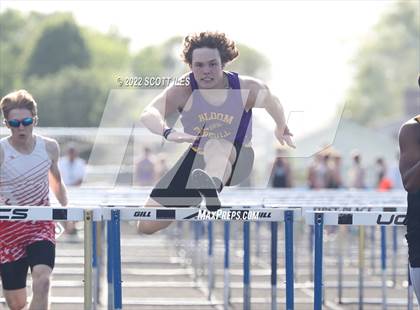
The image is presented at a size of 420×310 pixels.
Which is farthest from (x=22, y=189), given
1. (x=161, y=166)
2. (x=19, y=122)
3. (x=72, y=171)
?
(x=161, y=166)

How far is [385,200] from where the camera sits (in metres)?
13.6

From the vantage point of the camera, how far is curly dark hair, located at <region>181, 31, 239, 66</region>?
929 cm

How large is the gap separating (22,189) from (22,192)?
2 centimetres

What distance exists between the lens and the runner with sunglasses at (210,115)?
30.1 ft

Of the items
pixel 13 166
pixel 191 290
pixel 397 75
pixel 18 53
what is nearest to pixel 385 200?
pixel 191 290

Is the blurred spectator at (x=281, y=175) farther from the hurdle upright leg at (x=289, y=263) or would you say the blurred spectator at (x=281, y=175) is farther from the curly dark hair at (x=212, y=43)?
the hurdle upright leg at (x=289, y=263)

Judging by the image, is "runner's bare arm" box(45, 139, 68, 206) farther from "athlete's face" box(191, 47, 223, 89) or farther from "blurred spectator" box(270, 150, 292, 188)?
"blurred spectator" box(270, 150, 292, 188)

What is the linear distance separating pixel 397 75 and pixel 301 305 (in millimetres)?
77289

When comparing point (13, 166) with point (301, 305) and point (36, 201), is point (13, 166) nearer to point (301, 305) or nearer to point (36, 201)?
point (36, 201)

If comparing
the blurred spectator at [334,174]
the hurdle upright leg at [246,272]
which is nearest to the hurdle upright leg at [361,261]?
the hurdle upright leg at [246,272]

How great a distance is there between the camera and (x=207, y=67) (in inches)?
360

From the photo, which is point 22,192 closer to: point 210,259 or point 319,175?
point 210,259

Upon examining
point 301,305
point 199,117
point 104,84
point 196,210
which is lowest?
point 301,305

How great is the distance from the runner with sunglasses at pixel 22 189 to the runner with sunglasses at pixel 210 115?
815 mm
